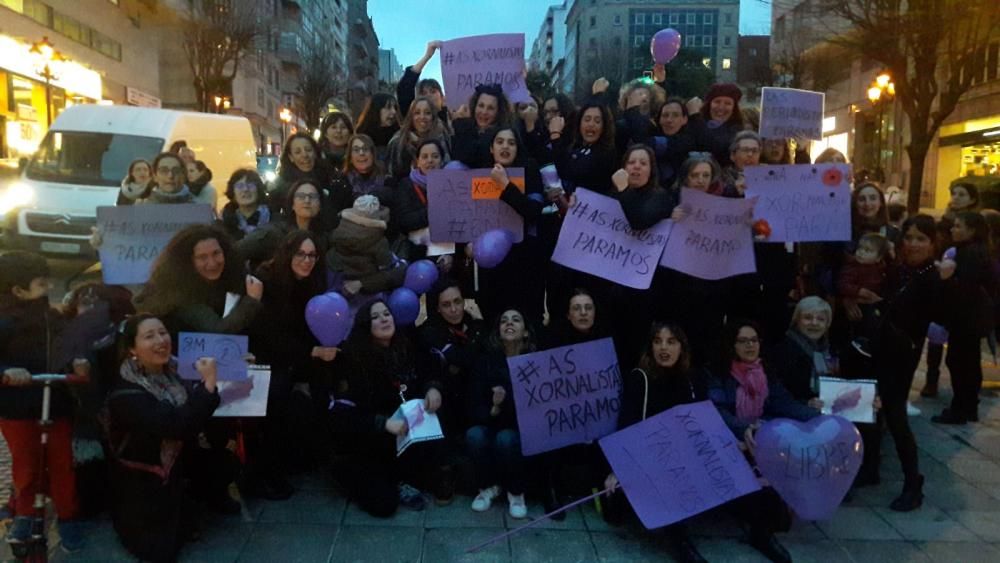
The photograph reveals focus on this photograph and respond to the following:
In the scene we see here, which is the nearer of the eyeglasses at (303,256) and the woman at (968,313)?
the eyeglasses at (303,256)

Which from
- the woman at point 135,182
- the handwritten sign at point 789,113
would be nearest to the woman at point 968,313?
the handwritten sign at point 789,113

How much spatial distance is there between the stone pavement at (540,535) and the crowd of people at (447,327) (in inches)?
4.7

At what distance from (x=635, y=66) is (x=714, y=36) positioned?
40.3 m

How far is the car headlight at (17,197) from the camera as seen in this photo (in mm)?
11358

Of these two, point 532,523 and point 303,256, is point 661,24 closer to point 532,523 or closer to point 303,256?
point 303,256

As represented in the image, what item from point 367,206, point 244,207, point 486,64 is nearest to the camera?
point 367,206

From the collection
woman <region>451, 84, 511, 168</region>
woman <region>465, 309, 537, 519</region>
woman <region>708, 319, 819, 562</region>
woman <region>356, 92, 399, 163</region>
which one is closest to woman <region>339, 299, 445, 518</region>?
woman <region>465, 309, 537, 519</region>

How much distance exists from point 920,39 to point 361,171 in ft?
62.8

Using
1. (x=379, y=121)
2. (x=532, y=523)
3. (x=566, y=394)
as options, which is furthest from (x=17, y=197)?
(x=532, y=523)

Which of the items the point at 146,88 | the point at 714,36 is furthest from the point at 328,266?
the point at 714,36

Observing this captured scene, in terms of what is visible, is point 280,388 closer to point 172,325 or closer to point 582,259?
point 172,325

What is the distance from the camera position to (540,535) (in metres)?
4.10

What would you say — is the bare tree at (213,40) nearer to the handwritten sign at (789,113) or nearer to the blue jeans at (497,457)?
the handwritten sign at (789,113)

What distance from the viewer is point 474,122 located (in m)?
5.81
